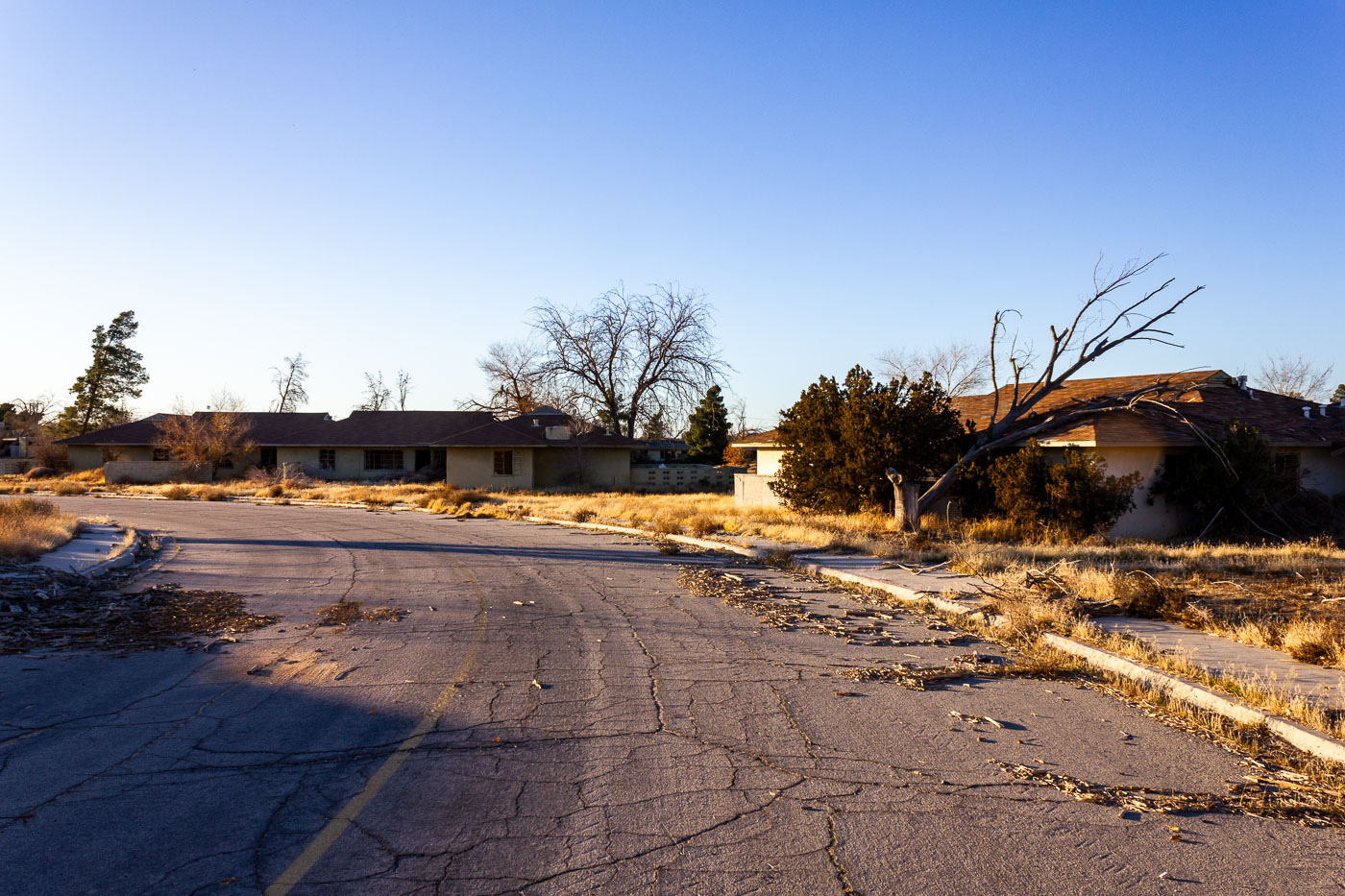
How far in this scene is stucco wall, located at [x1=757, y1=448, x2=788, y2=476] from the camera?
3577 centimetres

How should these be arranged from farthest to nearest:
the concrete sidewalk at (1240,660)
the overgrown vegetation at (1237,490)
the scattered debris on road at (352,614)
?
the overgrown vegetation at (1237,490) < the scattered debris on road at (352,614) < the concrete sidewalk at (1240,660)

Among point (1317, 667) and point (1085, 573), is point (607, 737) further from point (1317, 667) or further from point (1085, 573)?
point (1085, 573)

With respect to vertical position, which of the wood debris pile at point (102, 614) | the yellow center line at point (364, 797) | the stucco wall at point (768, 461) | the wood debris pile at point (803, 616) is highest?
the stucco wall at point (768, 461)

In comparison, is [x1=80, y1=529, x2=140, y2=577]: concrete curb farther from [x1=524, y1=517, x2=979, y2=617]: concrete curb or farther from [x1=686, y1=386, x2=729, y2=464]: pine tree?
[x1=686, y1=386, x2=729, y2=464]: pine tree

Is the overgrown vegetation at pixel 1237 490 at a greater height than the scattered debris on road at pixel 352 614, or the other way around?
the overgrown vegetation at pixel 1237 490

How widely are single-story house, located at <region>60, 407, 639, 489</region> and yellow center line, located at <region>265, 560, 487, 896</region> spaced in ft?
131

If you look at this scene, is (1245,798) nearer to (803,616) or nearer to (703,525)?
(803,616)

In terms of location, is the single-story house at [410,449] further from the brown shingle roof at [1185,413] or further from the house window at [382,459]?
the brown shingle roof at [1185,413]

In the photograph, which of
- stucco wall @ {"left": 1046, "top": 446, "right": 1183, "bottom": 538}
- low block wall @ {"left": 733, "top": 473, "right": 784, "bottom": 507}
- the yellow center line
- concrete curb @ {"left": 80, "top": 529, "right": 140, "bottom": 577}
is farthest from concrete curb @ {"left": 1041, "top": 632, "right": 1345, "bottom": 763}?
low block wall @ {"left": 733, "top": 473, "right": 784, "bottom": 507}

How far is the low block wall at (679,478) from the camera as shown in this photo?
51.0m

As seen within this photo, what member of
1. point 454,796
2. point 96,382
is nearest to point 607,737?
point 454,796

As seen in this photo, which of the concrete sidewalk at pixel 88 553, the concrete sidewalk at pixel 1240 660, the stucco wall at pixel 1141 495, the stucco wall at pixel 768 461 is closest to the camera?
the concrete sidewalk at pixel 1240 660

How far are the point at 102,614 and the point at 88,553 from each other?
7181 mm

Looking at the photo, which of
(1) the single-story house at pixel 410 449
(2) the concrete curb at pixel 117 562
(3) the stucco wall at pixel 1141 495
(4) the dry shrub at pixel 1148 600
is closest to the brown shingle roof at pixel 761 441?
(3) the stucco wall at pixel 1141 495
